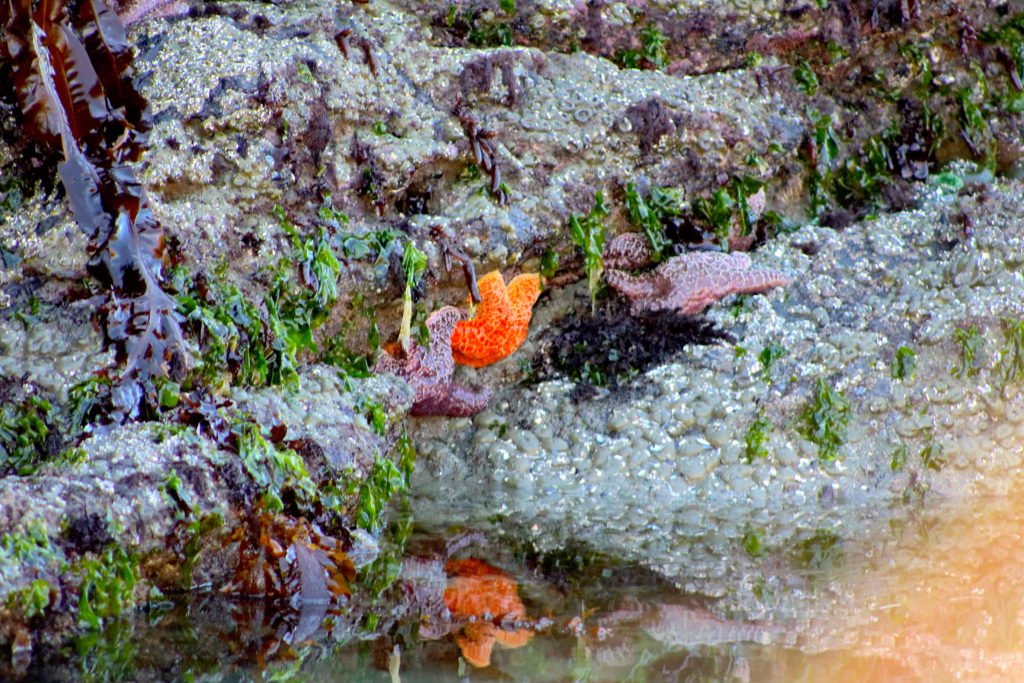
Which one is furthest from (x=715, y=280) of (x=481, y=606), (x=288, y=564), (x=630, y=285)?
(x=288, y=564)

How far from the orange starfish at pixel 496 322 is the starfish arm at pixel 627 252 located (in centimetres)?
44

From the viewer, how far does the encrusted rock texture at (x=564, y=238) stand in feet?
13.5

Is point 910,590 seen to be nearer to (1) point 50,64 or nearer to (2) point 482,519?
(2) point 482,519

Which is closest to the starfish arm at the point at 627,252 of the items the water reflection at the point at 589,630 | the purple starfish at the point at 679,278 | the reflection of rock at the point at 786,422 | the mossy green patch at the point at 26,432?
the purple starfish at the point at 679,278

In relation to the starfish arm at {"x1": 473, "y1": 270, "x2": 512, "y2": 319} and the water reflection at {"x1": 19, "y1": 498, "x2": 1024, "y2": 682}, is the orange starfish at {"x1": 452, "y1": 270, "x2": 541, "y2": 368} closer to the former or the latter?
the starfish arm at {"x1": 473, "y1": 270, "x2": 512, "y2": 319}

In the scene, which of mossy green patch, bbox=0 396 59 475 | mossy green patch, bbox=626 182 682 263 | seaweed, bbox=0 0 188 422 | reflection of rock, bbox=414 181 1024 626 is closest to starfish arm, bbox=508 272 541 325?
reflection of rock, bbox=414 181 1024 626

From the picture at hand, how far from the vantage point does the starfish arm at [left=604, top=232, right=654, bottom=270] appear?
5.16 meters

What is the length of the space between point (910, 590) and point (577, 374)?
2.11 m

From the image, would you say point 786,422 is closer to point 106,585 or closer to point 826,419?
point 826,419

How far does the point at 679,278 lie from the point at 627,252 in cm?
32

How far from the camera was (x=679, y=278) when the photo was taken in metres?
5.09

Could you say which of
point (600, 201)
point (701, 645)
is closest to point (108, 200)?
point (600, 201)

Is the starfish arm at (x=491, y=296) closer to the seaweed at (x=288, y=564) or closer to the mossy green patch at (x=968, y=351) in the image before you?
the seaweed at (x=288, y=564)

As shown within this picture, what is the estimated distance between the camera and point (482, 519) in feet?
13.8
